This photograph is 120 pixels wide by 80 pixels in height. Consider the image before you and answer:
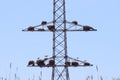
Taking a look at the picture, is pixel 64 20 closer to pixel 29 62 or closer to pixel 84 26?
pixel 84 26

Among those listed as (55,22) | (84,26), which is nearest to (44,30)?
(55,22)

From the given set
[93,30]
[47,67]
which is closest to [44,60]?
[47,67]

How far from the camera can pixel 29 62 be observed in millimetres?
80250

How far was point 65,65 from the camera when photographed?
3002 inches

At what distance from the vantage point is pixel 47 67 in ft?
260

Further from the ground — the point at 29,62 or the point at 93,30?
the point at 93,30

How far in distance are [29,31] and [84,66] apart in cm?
1426

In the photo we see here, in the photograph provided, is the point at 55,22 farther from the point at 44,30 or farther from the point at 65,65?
the point at 65,65

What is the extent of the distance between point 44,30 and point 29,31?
3.60 metres

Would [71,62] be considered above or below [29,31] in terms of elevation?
below

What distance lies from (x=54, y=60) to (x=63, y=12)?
10389 millimetres

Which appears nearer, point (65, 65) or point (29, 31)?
point (65, 65)

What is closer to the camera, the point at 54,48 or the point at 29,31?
the point at 54,48

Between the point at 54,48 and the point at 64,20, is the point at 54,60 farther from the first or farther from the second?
the point at 64,20
